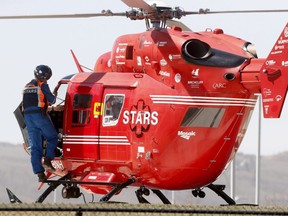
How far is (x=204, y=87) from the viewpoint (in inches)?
994

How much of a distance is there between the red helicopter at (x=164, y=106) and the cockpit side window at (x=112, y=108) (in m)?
0.02

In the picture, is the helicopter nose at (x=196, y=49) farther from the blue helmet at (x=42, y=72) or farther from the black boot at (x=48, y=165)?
the black boot at (x=48, y=165)

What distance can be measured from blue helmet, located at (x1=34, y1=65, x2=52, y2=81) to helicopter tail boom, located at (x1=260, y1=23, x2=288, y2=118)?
5122 millimetres

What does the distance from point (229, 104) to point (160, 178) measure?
2.26 metres

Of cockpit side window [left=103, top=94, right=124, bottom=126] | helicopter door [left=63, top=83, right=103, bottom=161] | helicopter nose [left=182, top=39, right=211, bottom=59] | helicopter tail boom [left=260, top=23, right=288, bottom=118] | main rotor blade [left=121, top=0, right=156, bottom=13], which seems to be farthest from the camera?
helicopter door [left=63, top=83, right=103, bottom=161]

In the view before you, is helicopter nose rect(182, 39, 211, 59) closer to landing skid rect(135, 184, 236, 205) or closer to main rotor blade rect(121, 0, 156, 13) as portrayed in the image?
main rotor blade rect(121, 0, 156, 13)

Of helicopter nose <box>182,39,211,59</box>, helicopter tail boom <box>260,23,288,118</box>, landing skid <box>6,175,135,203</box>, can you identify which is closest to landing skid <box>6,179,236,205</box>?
landing skid <box>6,175,135,203</box>

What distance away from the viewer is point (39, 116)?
87.7 ft

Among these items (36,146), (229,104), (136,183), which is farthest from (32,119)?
(229,104)

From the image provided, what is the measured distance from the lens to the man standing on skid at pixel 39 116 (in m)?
26.7

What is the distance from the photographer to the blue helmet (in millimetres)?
26766

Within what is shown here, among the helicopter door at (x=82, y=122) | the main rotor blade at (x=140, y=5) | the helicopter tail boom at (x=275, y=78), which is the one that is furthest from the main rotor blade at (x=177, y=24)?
the helicopter tail boom at (x=275, y=78)

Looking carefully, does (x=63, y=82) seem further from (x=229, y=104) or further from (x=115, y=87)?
(x=229, y=104)

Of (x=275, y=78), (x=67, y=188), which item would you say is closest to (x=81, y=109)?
(x=67, y=188)
